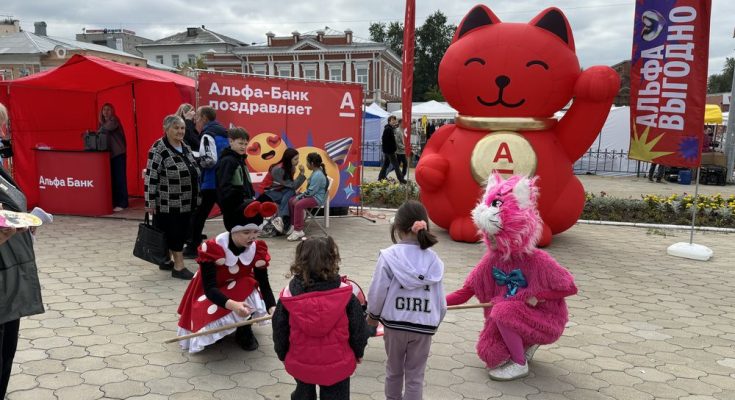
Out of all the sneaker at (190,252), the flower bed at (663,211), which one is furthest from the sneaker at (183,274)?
the flower bed at (663,211)

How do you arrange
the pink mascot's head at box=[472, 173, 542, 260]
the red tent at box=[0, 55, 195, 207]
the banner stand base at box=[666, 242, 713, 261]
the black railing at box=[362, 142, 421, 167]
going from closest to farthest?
the pink mascot's head at box=[472, 173, 542, 260], the banner stand base at box=[666, 242, 713, 261], the red tent at box=[0, 55, 195, 207], the black railing at box=[362, 142, 421, 167]

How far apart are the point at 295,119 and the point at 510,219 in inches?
226

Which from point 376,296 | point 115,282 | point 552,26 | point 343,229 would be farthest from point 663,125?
point 115,282

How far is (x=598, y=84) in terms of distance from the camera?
646 centimetres

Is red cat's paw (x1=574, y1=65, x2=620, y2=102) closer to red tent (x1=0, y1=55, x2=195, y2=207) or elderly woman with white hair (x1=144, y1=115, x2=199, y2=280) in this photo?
elderly woman with white hair (x1=144, y1=115, x2=199, y2=280)

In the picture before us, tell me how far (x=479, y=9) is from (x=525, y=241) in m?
4.55

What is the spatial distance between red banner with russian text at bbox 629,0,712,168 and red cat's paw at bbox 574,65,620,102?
677 mm

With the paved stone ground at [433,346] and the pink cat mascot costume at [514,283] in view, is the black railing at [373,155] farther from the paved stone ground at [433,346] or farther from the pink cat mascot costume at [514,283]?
the pink cat mascot costume at [514,283]

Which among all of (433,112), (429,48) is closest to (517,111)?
(433,112)

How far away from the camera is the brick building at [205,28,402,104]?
45.8 m

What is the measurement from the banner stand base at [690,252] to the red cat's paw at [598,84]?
7.62ft

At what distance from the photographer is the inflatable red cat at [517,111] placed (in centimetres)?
658

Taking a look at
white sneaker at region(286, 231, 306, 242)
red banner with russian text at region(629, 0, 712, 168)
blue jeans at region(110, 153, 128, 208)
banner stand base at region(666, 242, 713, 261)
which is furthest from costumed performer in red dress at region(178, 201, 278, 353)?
blue jeans at region(110, 153, 128, 208)

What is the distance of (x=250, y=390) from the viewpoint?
10.9 feet
